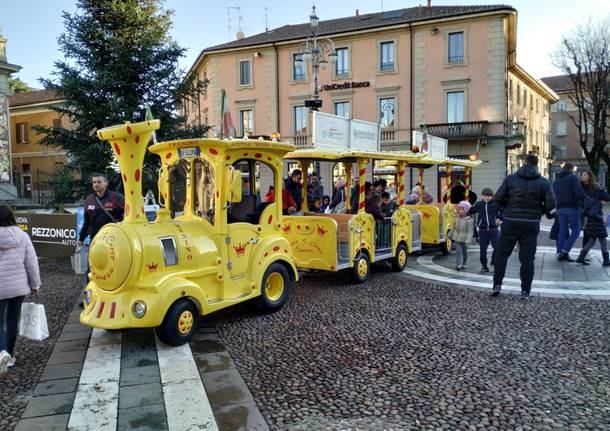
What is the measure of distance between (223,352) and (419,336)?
2.15 m

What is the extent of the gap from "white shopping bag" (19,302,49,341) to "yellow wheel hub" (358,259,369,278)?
198 inches

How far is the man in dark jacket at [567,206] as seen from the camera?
9852mm

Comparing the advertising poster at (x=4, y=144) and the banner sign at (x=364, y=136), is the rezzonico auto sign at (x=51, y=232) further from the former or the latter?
the advertising poster at (x=4, y=144)

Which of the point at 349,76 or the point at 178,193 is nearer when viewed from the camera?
the point at 178,193

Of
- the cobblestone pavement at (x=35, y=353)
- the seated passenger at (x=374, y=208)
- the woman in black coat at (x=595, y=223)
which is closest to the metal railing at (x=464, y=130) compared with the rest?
the woman in black coat at (x=595, y=223)

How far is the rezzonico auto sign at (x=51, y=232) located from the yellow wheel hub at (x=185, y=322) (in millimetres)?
6431

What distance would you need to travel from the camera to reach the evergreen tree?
39.3ft

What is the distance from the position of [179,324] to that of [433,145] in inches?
326

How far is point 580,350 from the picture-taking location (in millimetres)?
4973

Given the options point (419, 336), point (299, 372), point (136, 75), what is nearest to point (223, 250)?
point (299, 372)

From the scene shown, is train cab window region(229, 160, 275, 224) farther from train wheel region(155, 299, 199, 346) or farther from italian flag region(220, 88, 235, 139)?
Answer: train wheel region(155, 299, 199, 346)

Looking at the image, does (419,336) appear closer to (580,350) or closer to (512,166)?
(580,350)

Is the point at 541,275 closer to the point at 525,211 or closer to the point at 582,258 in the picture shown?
the point at 582,258

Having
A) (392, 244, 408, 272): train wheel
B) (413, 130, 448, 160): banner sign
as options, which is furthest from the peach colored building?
(392, 244, 408, 272): train wheel
